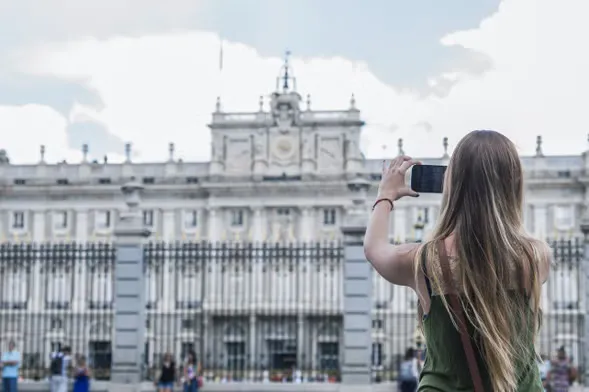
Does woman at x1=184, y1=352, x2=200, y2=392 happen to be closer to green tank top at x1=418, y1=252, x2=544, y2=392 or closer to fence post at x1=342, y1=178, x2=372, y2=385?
fence post at x1=342, y1=178, x2=372, y2=385

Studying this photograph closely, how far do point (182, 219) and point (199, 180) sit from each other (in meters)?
1.95

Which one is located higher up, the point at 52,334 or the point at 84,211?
the point at 84,211

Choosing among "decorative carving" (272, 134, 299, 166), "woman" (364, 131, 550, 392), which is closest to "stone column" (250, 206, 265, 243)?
"decorative carving" (272, 134, 299, 166)

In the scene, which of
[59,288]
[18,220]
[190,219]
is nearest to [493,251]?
[59,288]

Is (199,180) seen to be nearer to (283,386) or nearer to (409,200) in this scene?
(409,200)

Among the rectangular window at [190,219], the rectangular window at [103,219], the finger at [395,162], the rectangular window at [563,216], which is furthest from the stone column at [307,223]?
the finger at [395,162]

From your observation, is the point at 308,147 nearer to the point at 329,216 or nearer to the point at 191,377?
the point at 329,216

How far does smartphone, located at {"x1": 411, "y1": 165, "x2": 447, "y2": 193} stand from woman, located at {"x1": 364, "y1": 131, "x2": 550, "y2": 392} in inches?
6.3

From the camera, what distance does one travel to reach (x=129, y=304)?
50.8 feet

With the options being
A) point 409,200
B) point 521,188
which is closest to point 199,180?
point 409,200

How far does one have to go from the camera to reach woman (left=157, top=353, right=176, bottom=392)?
1548 cm

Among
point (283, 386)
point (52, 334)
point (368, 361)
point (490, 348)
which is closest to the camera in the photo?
point (490, 348)

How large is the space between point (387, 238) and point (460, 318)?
12.4 inches

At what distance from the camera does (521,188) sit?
234 cm
